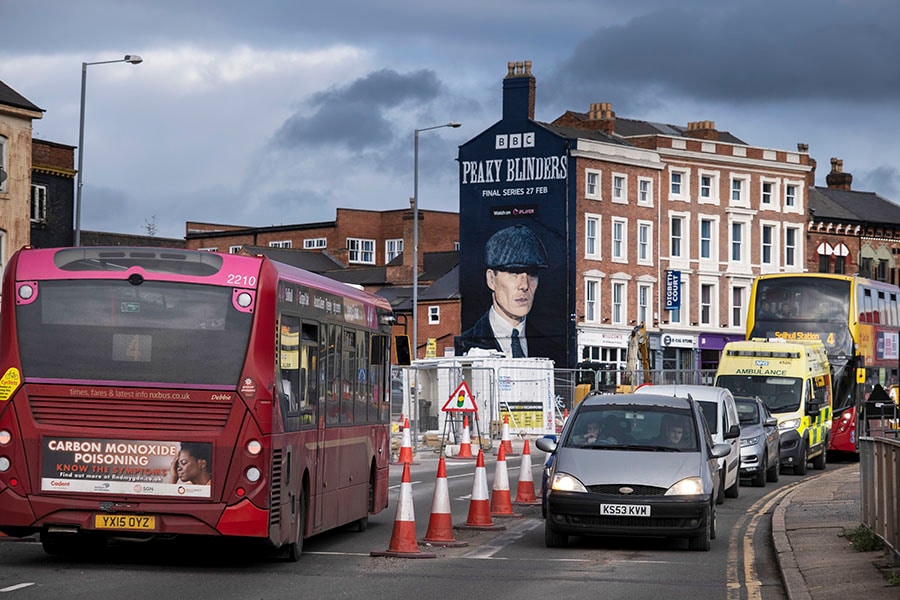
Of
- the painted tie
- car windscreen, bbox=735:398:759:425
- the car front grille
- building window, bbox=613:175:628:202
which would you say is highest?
building window, bbox=613:175:628:202

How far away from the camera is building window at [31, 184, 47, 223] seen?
55781 mm

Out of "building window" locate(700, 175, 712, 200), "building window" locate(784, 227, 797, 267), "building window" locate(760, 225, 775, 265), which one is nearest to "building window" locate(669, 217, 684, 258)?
"building window" locate(700, 175, 712, 200)

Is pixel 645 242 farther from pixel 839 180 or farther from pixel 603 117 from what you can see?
pixel 839 180

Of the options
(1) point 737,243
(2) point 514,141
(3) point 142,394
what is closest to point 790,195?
(1) point 737,243

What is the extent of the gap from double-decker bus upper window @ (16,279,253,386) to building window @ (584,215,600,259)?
60597 mm

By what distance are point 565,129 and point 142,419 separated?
64.2 metres

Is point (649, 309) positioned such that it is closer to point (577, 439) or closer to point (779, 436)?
point (779, 436)

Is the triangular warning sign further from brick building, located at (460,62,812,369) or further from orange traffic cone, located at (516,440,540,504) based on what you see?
brick building, located at (460,62,812,369)

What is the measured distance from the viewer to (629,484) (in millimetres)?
16438

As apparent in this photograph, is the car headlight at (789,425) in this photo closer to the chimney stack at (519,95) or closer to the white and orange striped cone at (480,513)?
the white and orange striped cone at (480,513)

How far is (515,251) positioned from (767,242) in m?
15.8

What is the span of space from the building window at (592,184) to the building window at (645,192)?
310 centimetres

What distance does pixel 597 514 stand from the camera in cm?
1638

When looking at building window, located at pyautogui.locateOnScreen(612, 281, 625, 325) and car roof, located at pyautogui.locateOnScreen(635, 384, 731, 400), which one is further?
building window, located at pyautogui.locateOnScreen(612, 281, 625, 325)
